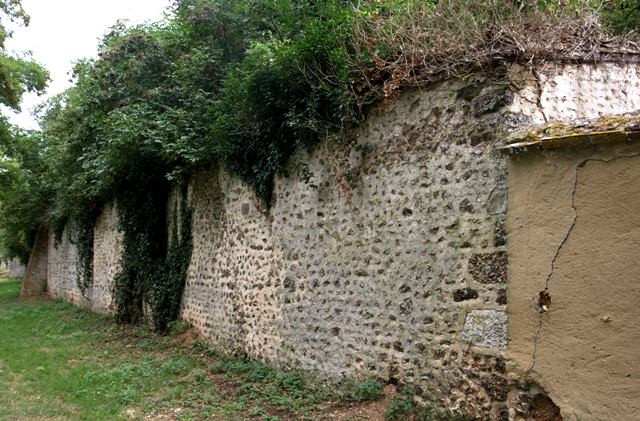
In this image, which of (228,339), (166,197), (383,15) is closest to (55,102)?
(166,197)

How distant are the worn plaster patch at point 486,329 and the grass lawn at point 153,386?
1338mm

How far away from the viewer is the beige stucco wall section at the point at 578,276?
3592 mm

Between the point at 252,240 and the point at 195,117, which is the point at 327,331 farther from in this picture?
the point at 195,117

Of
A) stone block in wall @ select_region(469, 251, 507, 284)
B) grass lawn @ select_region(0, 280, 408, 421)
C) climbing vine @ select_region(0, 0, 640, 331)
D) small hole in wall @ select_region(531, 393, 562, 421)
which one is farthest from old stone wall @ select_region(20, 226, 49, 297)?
small hole in wall @ select_region(531, 393, 562, 421)

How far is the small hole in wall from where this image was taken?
400 centimetres

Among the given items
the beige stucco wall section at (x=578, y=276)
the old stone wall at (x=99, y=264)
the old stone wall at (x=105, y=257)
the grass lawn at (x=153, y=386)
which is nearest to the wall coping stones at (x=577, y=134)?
the beige stucco wall section at (x=578, y=276)

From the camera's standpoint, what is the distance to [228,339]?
28.5ft

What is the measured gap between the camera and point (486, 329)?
4492mm

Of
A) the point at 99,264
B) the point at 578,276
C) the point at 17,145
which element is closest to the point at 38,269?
the point at 17,145

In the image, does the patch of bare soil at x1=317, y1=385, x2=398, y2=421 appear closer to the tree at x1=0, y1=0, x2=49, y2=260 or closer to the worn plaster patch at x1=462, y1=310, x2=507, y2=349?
the worn plaster patch at x1=462, y1=310, x2=507, y2=349

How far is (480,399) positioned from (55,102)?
26711mm

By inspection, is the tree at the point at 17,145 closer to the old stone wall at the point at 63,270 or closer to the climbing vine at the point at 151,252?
the old stone wall at the point at 63,270

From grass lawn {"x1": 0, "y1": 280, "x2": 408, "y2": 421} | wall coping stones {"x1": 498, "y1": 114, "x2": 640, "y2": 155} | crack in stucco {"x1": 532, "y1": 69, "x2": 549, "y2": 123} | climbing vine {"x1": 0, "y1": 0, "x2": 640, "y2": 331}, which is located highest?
climbing vine {"x1": 0, "y1": 0, "x2": 640, "y2": 331}

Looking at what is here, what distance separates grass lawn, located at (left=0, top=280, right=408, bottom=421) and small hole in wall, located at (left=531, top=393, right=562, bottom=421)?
1.63 metres
